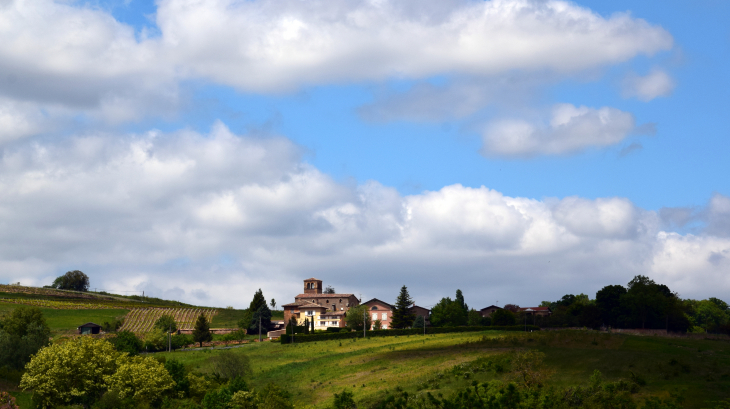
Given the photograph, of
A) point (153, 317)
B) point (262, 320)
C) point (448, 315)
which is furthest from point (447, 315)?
point (153, 317)

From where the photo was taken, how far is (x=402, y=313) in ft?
444

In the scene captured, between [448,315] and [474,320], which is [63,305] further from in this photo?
[474,320]

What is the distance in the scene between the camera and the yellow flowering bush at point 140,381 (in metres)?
64.6

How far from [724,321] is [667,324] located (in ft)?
233

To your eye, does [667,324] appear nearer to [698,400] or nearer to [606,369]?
[606,369]

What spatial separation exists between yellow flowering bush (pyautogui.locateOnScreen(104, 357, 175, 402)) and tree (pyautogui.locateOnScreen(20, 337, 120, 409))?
1897mm

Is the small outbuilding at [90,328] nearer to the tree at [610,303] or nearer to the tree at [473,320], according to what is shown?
the tree at [473,320]

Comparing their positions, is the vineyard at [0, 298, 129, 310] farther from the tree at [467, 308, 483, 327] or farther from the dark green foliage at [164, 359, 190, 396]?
the dark green foliage at [164, 359, 190, 396]

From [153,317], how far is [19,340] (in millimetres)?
60298

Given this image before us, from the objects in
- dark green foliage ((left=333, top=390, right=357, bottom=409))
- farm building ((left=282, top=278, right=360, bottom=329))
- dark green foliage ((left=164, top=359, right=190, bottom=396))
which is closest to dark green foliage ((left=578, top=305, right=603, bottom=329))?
farm building ((left=282, top=278, right=360, bottom=329))

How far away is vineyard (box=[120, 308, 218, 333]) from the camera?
139m

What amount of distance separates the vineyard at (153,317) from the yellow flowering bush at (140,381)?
7031 centimetres

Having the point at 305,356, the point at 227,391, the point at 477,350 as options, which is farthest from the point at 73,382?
the point at 477,350

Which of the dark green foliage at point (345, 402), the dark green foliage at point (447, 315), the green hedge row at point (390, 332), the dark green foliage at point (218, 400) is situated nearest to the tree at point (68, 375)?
the dark green foliage at point (218, 400)
